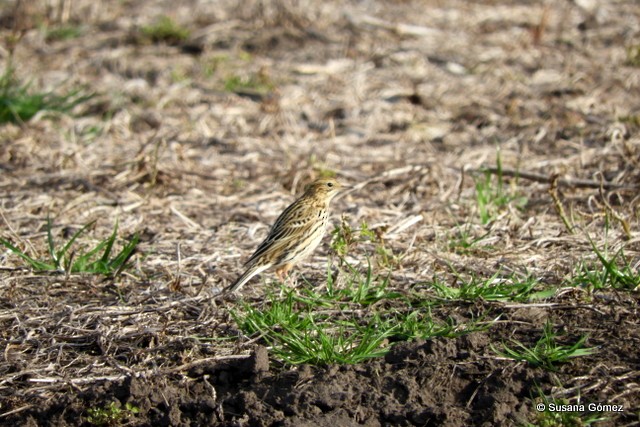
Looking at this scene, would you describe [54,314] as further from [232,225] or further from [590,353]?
[590,353]

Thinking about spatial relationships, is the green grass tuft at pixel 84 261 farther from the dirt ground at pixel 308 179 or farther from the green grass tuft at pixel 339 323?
the green grass tuft at pixel 339 323

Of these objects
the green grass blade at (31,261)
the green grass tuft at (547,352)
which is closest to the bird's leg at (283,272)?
the green grass blade at (31,261)

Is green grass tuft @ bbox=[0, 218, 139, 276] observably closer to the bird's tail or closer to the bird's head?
the bird's tail

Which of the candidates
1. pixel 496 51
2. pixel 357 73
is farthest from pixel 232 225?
pixel 496 51

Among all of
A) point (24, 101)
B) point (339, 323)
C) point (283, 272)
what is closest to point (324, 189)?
point (283, 272)

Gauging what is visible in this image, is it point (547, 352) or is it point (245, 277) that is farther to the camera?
point (245, 277)

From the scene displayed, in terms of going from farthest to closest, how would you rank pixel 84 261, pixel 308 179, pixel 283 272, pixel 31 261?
1. pixel 308 179
2. pixel 283 272
3. pixel 84 261
4. pixel 31 261

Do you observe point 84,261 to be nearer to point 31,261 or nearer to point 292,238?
point 31,261

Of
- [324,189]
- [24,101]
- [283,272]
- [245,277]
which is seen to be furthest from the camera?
[24,101]
